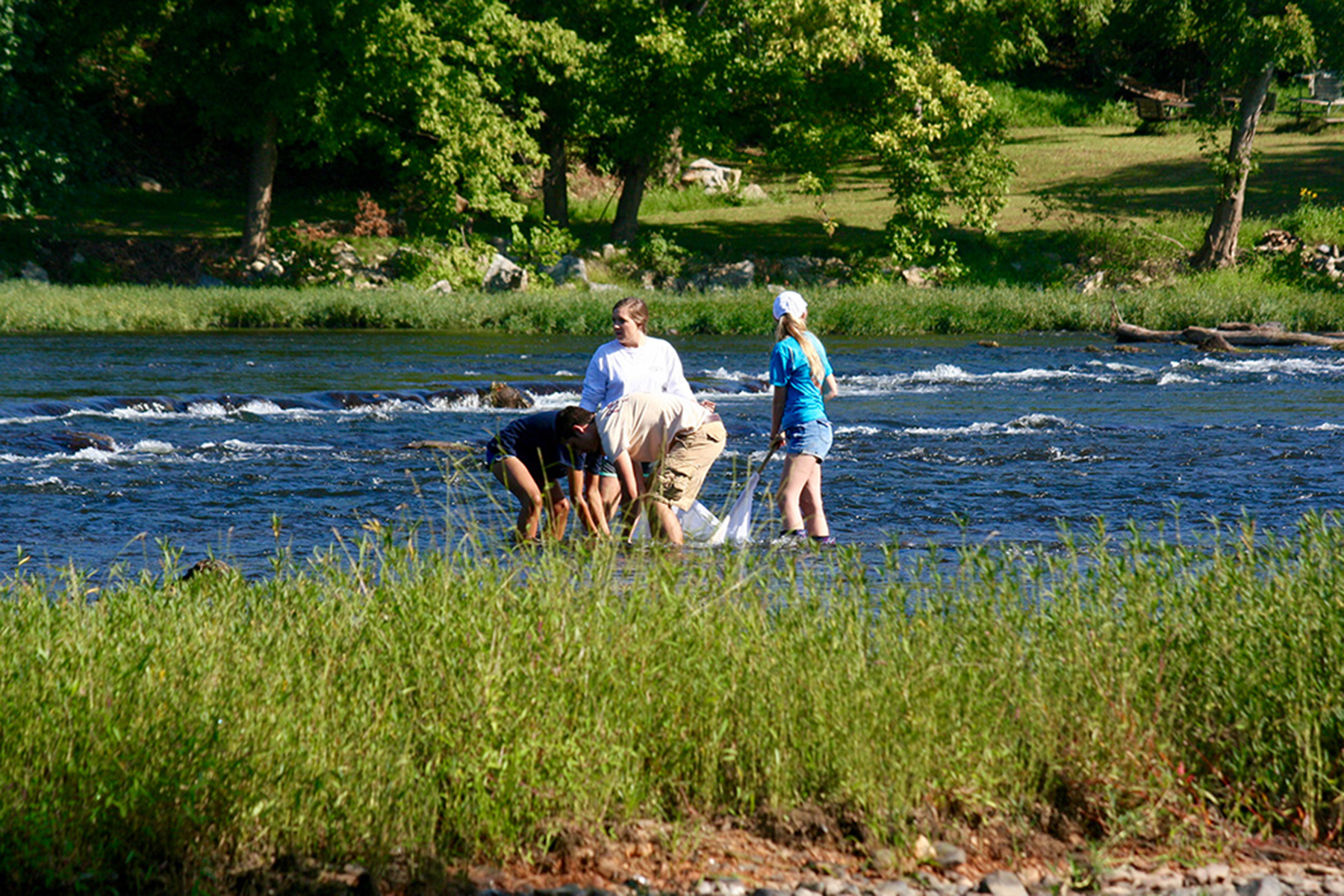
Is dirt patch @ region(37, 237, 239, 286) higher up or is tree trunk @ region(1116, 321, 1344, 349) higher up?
dirt patch @ region(37, 237, 239, 286)

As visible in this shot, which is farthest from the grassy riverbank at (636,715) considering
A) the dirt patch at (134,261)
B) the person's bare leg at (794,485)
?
the dirt patch at (134,261)

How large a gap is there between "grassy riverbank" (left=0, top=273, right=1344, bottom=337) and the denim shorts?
2200 centimetres

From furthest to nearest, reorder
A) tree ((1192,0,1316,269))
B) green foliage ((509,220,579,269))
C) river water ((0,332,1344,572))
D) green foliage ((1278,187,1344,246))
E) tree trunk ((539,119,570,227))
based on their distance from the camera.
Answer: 1. tree trunk ((539,119,570,227))
2. green foliage ((509,220,579,269))
3. green foliage ((1278,187,1344,246))
4. tree ((1192,0,1316,269))
5. river water ((0,332,1344,572))

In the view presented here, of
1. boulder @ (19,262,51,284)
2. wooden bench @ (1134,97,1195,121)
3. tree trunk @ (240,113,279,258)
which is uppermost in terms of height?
wooden bench @ (1134,97,1195,121)

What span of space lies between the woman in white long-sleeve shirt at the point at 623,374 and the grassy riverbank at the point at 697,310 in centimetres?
2191

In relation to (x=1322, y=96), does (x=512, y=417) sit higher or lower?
lower

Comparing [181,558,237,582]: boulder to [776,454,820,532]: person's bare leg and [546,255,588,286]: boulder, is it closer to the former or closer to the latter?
[776,454,820,532]: person's bare leg

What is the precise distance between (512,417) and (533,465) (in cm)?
852

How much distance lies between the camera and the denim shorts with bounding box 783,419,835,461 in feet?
31.4

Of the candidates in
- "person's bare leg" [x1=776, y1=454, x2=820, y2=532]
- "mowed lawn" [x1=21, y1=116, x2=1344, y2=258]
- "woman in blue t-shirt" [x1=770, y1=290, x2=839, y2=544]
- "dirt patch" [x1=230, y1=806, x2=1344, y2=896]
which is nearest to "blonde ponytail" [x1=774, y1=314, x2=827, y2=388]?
"woman in blue t-shirt" [x1=770, y1=290, x2=839, y2=544]

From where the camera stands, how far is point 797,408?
31.7 feet

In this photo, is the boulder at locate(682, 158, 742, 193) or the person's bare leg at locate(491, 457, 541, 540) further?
the boulder at locate(682, 158, 742, 193)

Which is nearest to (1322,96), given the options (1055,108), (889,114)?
(1055,108)

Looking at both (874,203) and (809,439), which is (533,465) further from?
(874,203)
